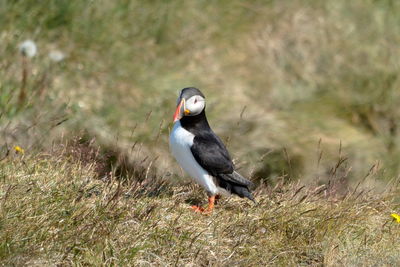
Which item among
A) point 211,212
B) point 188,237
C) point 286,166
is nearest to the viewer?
point 188,237

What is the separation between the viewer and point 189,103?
5.57m

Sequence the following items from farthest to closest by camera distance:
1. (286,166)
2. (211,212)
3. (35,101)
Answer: (286,166) → (35,101) → (211,212)

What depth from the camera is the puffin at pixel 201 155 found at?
5.55 m

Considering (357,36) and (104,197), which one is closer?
(104,197)

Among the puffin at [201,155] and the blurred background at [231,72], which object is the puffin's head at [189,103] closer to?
the puffin at [201,155]

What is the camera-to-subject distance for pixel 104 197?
5.16m

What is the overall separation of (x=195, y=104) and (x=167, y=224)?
0.97m

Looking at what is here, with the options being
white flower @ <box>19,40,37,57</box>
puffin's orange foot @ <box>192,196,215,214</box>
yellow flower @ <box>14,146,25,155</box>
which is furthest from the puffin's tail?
white flower @ <box>19,40,37,57</box>

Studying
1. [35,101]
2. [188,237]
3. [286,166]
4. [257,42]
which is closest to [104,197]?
[188,237]

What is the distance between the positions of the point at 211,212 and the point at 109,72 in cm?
434

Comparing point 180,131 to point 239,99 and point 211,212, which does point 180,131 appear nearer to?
point 211,212

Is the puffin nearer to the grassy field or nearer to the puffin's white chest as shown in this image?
the puffin's white chest

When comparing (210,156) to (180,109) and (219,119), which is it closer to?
(180,109)

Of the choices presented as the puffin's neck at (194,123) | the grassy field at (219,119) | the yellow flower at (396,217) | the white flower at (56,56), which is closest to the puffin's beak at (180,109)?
the puffin's neck at (194,123)
